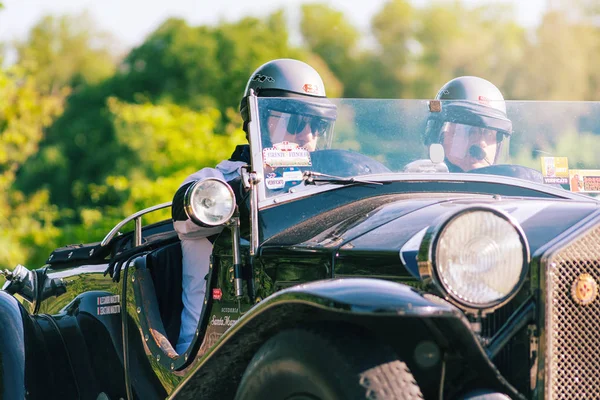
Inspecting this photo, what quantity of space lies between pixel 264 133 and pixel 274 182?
258 mm

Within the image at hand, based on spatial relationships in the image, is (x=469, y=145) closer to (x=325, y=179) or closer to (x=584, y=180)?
(x=584, y=180)

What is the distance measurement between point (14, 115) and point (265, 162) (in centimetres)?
1693

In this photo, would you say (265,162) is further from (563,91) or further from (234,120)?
(563,91)

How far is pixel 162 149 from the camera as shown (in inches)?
1056

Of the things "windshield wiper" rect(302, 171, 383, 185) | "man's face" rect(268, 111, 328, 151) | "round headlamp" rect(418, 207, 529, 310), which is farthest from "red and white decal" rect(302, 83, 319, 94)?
"round headlamp" rect(418, 207, 529, 310)

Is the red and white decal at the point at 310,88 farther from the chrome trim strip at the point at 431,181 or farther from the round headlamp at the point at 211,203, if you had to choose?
the round headlamp at the point at 211,203

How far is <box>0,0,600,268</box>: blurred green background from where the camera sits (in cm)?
2444

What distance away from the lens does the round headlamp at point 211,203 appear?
428cm

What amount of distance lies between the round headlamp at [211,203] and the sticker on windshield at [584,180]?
6.09ft

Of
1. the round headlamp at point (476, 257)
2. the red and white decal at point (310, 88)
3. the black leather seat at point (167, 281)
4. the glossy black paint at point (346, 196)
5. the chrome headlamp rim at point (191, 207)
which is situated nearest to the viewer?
the round headlamp at point (476, 257)

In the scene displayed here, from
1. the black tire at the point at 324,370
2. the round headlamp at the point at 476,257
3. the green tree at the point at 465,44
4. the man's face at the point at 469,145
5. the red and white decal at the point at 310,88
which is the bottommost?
the black tire at the point at 324,370


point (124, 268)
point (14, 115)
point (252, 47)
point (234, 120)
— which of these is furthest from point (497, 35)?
point (124, 268)

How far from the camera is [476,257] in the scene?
3.38 meters

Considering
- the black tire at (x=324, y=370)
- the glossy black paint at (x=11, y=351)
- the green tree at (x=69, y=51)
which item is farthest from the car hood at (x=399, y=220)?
the green tree at (x=69, y=51)
